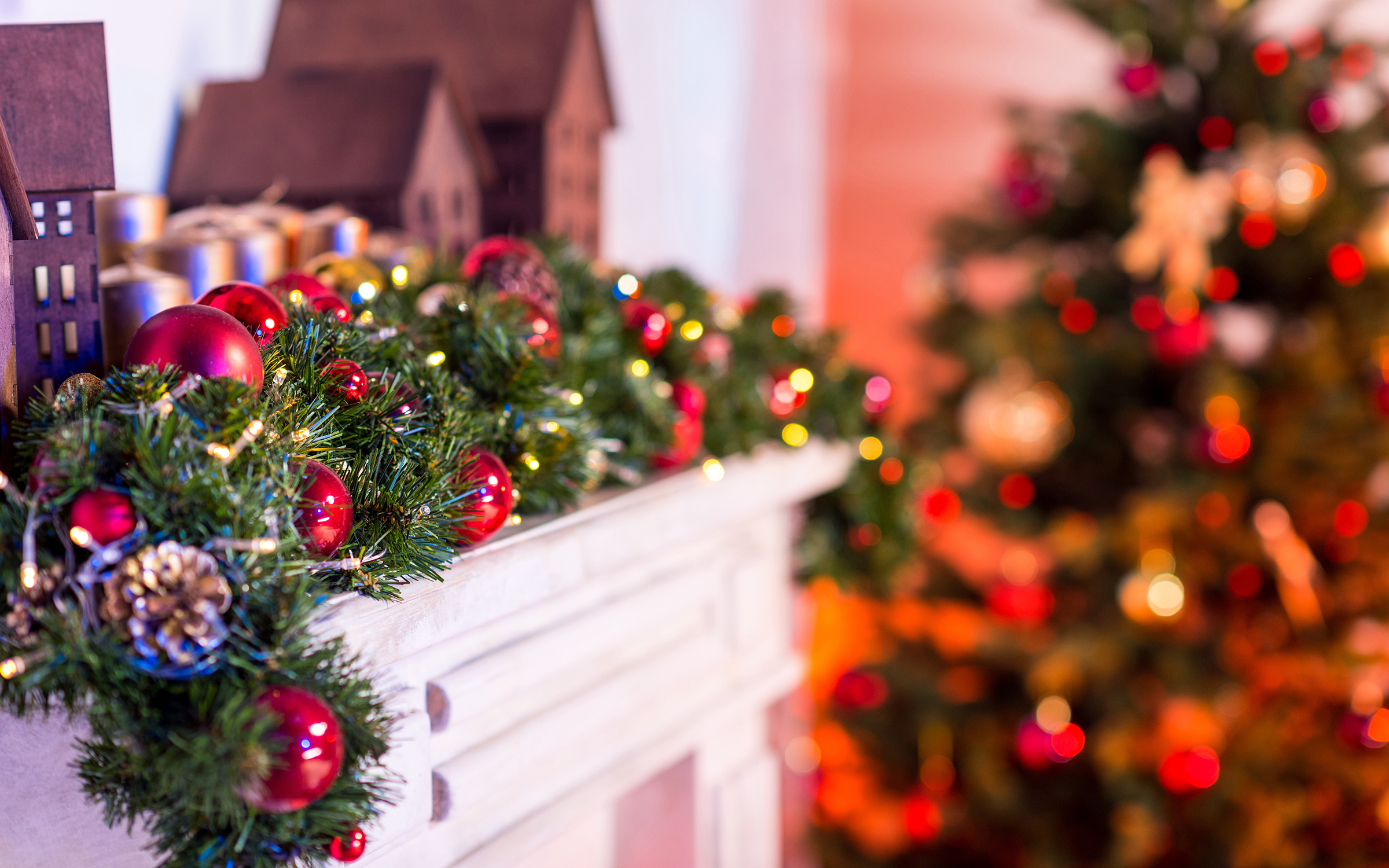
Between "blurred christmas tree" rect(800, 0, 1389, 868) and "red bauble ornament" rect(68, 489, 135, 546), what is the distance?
111 cm

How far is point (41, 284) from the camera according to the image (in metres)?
0.59

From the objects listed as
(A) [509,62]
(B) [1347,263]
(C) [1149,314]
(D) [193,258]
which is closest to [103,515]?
(D) [193,258]

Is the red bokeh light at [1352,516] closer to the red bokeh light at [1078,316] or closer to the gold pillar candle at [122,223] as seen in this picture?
the red bokeh light at [1078,316]

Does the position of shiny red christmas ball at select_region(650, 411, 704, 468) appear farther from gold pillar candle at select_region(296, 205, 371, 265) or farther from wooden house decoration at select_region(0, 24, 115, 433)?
wooden house decoration at select_region(0, 24, 115, 433)

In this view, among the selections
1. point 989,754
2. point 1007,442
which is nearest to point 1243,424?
point 1007,442

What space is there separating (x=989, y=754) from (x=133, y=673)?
58.6 inches

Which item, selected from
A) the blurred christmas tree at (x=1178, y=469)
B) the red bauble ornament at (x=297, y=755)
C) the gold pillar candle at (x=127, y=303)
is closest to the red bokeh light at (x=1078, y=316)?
the blurred christmas tree at (x=1178, y=469)

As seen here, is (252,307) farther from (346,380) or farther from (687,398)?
(687,398)

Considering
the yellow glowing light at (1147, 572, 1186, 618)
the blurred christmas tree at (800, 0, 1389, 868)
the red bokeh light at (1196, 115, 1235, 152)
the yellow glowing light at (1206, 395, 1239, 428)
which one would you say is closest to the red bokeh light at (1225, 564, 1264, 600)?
the blurred christmas tree at (800, 0, 1389, 868)

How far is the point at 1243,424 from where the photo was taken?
150cm

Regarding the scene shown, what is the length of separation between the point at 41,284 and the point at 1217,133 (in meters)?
1.54

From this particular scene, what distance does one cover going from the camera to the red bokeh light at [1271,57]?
1465mm

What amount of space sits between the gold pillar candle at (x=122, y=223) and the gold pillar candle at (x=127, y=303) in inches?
4.2

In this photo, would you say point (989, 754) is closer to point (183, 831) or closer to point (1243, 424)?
point (1243, 424)
